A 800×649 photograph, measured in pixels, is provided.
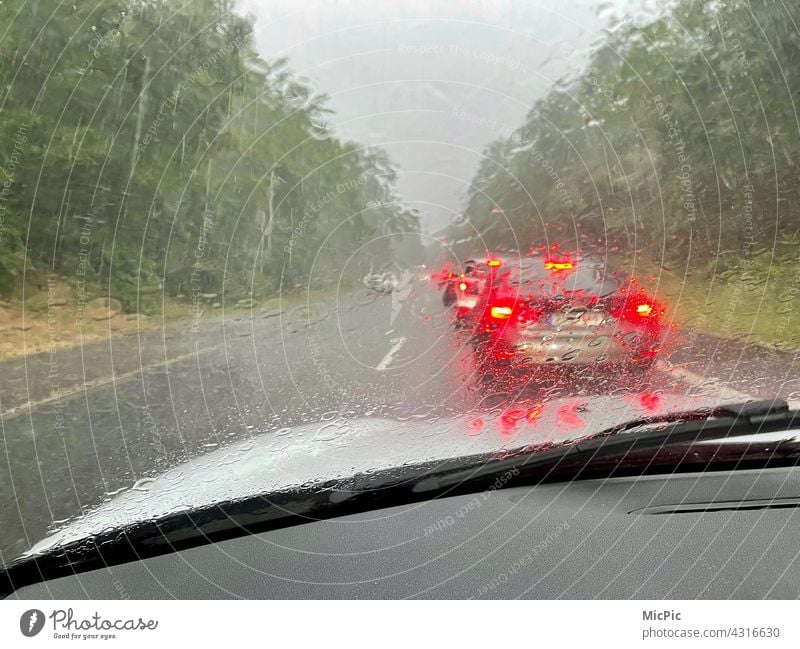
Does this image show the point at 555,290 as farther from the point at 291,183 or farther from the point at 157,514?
the point at 157,514

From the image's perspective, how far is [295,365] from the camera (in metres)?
2.43

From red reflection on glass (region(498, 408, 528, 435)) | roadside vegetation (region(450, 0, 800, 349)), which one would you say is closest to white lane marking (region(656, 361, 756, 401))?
roadside vegetation (region(450, 0, 800, 349))

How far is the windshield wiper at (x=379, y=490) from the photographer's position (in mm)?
2066

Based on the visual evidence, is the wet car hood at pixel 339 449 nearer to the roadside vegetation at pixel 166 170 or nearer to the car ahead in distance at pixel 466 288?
the car ahead in distance at pixel 466 288

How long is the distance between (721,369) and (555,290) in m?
0.92

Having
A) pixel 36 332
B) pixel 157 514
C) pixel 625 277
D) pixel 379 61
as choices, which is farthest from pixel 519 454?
pixel 36 332

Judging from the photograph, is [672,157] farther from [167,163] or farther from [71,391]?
[71,391]

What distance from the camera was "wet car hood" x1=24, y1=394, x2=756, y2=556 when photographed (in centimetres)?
221

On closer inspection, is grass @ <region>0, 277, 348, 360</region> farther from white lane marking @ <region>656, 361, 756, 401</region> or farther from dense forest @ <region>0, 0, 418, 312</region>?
white lane marking @ <region>656, 361, 756, 401</region>

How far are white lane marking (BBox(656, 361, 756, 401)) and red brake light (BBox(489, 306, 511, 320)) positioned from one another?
2.54 ft

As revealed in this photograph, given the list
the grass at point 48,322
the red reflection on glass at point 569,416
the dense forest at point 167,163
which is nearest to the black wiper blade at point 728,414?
the red reflection on glass at point 569,416

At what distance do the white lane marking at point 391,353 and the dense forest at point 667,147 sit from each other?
0.53 meters

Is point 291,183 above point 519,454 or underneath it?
above
